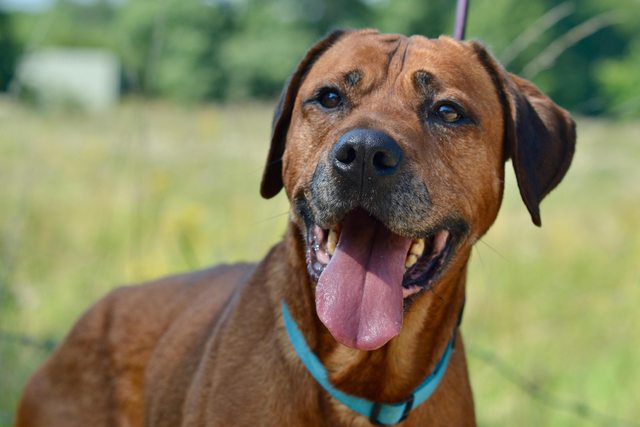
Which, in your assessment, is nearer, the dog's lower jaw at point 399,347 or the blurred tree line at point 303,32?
the dog's lower jaw at point 399,347

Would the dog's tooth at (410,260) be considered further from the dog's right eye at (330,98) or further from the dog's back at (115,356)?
the dog's back at (115,356)

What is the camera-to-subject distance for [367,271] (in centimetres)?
294

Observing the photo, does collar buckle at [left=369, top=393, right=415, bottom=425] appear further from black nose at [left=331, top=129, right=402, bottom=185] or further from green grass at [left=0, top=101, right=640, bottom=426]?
green grass at [left=0, top=101, right=640, bottom=426]

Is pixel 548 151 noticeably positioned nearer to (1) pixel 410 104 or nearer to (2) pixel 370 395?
(1) pixel 410 104

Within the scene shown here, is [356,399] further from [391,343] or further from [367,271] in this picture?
[367,271]

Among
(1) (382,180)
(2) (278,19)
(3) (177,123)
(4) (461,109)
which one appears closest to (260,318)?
(1) (382,180)

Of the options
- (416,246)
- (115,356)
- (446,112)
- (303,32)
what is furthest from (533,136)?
(303,32)

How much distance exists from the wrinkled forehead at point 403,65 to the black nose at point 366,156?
0.55m

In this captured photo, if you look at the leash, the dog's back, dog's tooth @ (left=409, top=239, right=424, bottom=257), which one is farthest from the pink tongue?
the leash

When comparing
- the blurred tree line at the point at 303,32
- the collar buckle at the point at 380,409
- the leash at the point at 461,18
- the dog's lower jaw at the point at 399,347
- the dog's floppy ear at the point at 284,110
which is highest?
the leash at the point at 461,18

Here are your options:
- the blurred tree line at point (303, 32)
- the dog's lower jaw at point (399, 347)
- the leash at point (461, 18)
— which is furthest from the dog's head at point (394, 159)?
the blurred tree line at point (303, 32)

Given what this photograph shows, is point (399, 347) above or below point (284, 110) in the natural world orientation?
below

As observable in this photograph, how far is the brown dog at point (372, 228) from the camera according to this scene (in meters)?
2.90

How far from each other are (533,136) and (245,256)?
10.9 ft
